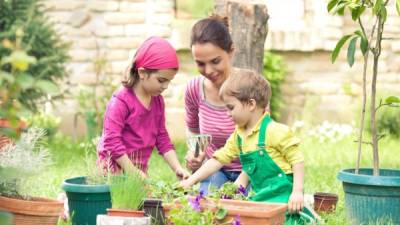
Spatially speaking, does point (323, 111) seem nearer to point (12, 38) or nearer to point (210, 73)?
point (12, 38)

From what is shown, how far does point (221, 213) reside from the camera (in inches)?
140

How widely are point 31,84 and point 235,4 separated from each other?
13.2 feet

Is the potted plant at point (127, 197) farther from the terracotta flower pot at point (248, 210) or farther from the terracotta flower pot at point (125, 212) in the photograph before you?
the terracotta flower pot at point (248, 210)

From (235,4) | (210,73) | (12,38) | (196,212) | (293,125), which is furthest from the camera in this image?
(293,125)

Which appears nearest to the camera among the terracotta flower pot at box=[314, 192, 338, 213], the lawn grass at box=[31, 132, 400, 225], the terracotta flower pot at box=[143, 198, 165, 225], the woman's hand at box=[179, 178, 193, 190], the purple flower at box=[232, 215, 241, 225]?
the purple flower at box=[232, 215, 241, 225]

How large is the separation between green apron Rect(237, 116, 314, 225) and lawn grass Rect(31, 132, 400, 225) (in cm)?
43

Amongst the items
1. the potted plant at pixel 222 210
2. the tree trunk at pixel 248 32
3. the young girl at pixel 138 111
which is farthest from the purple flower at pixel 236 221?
the tree trunk at pixel 248 32

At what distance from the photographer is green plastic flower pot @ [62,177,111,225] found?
418 cm

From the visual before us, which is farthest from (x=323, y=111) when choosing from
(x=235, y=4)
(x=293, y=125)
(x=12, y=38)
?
(x=235, y=4)

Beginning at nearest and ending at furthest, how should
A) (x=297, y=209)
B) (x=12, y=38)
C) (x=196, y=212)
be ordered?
(x=196, y=212), (x=297, y=209), (x=12, y=38)

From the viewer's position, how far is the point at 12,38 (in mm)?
8484

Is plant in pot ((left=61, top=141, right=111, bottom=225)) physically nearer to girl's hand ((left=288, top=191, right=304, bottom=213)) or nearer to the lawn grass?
the lawn grass

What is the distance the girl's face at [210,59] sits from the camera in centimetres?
466

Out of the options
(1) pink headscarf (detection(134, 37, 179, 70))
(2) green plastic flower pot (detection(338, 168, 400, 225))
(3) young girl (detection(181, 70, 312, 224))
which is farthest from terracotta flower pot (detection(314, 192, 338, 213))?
(1) pink headscarf (detection(134, 37, 179, 70))
